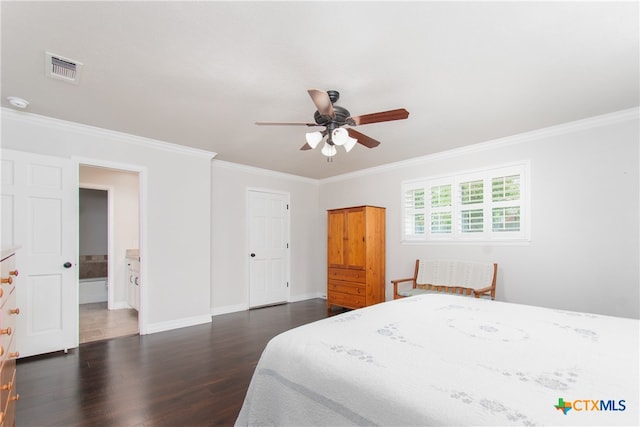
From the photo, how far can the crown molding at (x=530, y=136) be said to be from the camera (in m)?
3.09

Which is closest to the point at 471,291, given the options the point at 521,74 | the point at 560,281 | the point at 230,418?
the point at 560,281

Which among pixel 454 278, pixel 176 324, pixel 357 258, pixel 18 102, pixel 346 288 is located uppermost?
pixel 18 102

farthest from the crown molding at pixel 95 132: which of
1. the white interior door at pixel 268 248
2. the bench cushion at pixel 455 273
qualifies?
the bench cushion at pixel 455 273

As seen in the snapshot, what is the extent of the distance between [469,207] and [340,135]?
8.87ft

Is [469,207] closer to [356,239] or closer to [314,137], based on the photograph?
[356,239]

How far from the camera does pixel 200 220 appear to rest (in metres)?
4.41

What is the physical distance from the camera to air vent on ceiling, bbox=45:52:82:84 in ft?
7.04

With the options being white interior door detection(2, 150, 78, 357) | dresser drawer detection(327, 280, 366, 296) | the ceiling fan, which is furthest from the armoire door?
white interior door detection(2, 150, 78, 357)

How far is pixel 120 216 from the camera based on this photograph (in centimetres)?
537

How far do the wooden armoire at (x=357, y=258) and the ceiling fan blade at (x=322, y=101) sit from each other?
2.71 meters

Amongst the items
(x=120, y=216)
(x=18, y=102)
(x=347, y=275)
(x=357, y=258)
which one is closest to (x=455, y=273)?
(x=357, y=258)

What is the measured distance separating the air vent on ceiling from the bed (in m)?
2.41

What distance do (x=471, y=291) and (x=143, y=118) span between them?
14.3ft

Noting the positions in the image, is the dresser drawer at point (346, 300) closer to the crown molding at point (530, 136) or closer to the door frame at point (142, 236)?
the crown molding at point (530, 136)
